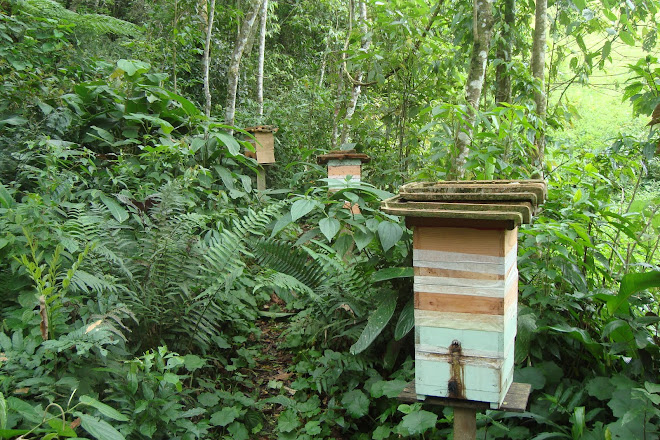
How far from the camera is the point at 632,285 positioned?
226 centimetres

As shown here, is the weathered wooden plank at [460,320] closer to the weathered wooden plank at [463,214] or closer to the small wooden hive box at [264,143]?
the weathered wooden plank at [463,214]

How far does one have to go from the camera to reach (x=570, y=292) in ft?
9.46

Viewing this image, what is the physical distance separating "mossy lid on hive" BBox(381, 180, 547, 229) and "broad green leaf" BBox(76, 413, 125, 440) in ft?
4.34

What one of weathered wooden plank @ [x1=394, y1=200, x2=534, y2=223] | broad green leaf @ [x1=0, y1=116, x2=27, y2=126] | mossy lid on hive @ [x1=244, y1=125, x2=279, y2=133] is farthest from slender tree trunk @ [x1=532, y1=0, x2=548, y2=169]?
broad green leaf @ [x1=0, y1=116, x2=27, y2=126]

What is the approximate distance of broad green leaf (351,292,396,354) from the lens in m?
2.71

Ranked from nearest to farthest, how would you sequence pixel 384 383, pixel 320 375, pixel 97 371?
pixel 97 371 < pixel 384 383 < pixel 320 375

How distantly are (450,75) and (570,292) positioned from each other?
112 inches

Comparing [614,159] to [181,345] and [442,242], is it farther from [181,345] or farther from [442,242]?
[181,345]

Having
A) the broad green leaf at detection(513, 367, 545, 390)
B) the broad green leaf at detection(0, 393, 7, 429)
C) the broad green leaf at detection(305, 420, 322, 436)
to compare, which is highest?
the broad green leaf at detection(0, 393, 7, 429)

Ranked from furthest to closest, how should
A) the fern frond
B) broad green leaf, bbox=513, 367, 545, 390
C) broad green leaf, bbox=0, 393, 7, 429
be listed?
the fern frond → broad green leaf, bbox=513, 367, 545, 390 → broad green leaf, bbox=0, 393, 7, 429

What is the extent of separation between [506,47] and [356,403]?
389cm

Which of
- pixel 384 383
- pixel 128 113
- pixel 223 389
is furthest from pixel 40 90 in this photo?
pixel 384 383

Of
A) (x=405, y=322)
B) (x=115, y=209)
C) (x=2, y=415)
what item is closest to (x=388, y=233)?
(x=405, y=322)

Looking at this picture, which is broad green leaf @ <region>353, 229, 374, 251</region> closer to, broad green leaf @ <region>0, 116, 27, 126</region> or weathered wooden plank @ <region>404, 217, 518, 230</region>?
weathered wooden plank @ <region>404, 217, 518, 230</region>
